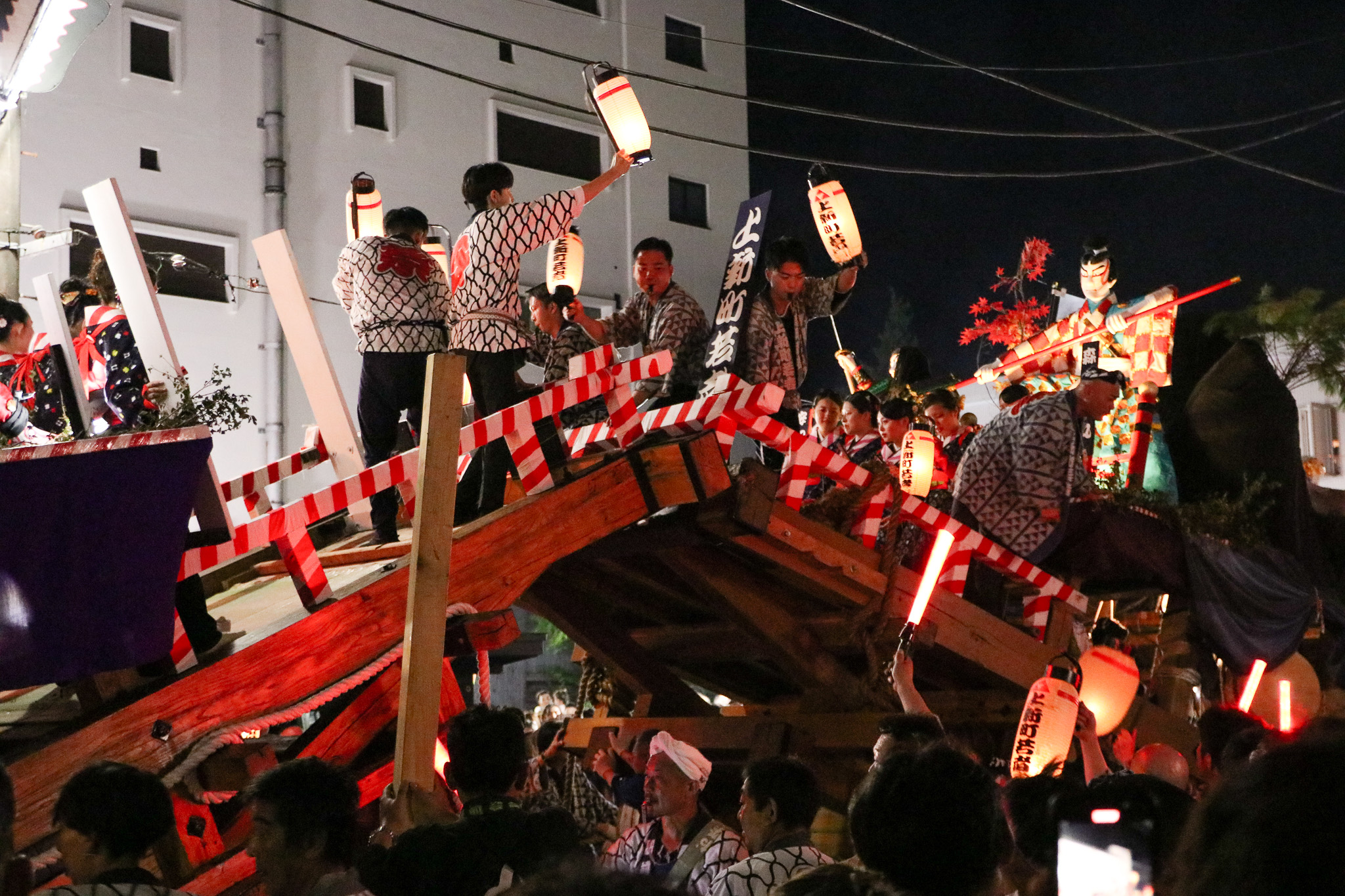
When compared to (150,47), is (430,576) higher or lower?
lower

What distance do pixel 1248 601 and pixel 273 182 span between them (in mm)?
15811

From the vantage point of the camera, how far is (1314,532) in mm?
11258

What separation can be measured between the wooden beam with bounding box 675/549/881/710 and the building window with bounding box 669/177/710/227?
17.4 meters

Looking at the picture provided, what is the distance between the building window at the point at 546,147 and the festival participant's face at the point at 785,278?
1507cm

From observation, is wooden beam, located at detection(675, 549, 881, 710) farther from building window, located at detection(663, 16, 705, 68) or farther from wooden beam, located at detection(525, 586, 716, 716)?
building window, located at detection(663, 16, 705, 68)

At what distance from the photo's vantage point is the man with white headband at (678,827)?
480 centimetres

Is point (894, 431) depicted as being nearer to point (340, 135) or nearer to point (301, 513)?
point (301, 513)

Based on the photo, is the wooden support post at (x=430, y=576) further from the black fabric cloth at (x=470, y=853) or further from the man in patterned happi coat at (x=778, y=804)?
the man in patterned happi coat at (x=778, y=804)

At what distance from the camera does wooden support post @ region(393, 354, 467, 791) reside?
14.0ft

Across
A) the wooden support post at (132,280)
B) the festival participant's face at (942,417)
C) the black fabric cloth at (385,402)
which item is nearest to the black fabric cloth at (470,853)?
the wooden support post at (132,280)

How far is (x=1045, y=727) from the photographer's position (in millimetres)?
6762

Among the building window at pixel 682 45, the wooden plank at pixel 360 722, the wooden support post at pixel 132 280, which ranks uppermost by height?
the building window at pixel 682 45

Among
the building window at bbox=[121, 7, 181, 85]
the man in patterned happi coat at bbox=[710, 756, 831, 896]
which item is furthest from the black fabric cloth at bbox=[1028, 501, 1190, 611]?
the building window at bbox=[121, 7, 181, 85]

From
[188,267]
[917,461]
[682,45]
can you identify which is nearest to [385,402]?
[917,461]
